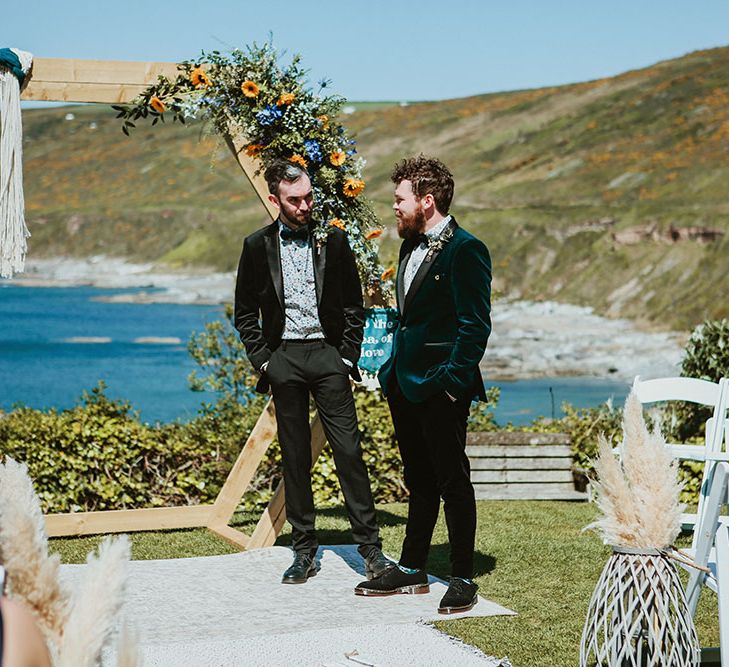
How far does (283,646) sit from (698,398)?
2.12 m

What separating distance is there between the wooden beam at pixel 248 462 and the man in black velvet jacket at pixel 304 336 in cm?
66

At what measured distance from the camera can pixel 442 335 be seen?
16.8 ft

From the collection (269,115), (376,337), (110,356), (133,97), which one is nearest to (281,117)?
(269,115)

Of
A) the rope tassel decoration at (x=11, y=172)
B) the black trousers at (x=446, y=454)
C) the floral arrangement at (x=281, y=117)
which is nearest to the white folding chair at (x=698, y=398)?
the black trousers at (x=446, y=454)

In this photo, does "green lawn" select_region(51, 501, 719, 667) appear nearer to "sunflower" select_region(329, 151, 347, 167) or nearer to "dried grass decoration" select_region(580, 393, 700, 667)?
"dried grass decoration" select_region(580, 393, 700, 667)

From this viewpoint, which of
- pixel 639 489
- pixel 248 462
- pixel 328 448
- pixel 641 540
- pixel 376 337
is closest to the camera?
pixel 639 489

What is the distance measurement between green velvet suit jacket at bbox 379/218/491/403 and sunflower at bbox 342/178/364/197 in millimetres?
987

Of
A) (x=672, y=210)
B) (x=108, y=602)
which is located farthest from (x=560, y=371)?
(x=108, y=602)

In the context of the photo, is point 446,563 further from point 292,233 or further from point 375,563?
point 292,233

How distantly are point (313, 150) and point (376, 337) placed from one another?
1.06 m

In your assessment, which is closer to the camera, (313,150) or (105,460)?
(313,150)

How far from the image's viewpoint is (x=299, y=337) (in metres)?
5.71

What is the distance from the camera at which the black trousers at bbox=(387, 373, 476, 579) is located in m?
5.16

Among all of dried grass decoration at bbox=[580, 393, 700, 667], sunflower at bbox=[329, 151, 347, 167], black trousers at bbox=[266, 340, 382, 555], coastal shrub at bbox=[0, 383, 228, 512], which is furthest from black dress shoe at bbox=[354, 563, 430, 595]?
coastal shrub at bbox=[0, 383, 228, 512]
